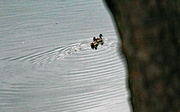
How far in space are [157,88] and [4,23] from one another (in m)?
2.65

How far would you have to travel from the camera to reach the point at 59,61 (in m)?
2.54

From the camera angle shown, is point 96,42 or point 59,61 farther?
point 96,42

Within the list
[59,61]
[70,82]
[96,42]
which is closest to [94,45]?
[96,42]

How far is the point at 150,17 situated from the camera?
577 millimetres

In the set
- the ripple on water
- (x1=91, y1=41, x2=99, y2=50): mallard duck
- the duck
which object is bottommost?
the ripple on water

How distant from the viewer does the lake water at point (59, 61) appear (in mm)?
2168

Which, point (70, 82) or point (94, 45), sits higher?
point (94, 45)

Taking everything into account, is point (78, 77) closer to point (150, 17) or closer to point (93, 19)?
point (93, 19)

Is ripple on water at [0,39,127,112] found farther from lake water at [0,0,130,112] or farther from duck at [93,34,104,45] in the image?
duck at [93,34,104,45]

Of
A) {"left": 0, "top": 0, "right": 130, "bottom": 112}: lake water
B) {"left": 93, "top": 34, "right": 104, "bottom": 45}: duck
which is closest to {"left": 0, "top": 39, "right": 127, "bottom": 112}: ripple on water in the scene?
{"left": 0, "top": 0, "right": 130, "bottom": 112}: lake water

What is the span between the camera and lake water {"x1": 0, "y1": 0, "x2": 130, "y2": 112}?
2168 millimetres

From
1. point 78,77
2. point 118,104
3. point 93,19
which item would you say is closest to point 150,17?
point 118,104

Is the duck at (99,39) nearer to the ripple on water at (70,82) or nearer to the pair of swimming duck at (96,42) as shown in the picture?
the pair of swimming duck at (96,42)

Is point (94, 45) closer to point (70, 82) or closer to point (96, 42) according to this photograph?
point (96, 42)
